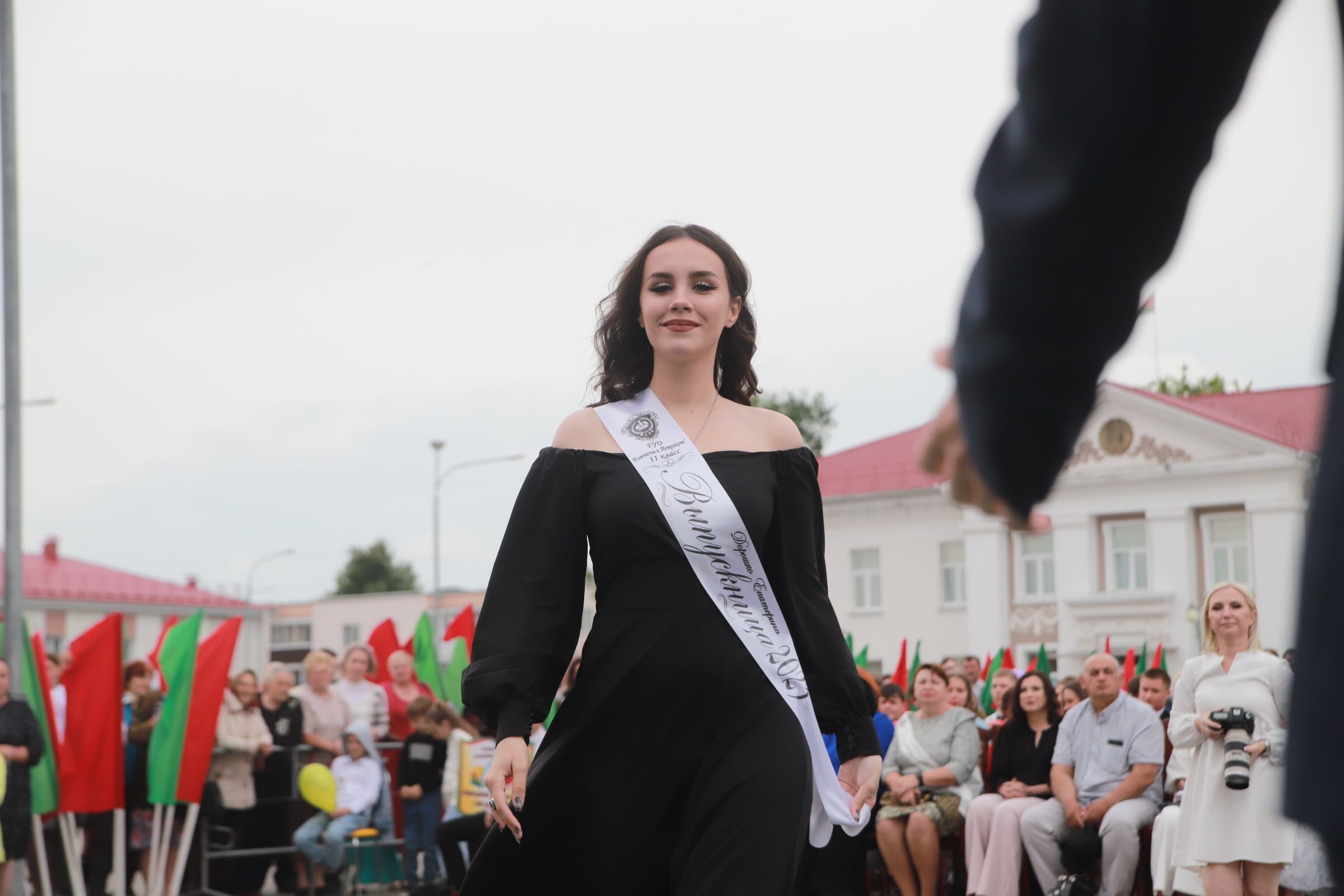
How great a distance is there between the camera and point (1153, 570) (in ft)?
144

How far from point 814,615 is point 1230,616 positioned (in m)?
5.15

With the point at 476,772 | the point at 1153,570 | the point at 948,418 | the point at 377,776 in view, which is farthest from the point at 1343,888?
the point at 1153,570

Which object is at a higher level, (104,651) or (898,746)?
(104,651)

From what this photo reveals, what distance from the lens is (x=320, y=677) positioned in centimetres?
1316

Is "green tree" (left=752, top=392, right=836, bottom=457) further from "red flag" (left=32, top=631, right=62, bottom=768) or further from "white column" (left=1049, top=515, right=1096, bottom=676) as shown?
"red flag" (left=32, top=631, right=62, bottom=768)

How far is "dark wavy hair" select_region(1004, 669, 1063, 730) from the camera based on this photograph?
34.1 feet

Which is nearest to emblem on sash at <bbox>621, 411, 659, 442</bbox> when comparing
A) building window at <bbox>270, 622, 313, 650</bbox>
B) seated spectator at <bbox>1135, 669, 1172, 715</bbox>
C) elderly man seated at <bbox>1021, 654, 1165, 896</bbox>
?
elderly man seated at <bbox>1021, 654, 1165, 896</bbox>

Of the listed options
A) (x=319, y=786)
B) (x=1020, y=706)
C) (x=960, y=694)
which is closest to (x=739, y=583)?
(x=1020, y=706)

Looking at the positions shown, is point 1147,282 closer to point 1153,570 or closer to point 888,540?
point 1153,570

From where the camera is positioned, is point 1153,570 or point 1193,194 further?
point 1153,570

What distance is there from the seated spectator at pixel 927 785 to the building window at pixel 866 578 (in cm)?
3886

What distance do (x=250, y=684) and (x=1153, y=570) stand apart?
116 ft

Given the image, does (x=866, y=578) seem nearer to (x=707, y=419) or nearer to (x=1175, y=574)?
(x=1175, y=574)

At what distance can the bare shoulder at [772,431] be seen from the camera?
397 cm
